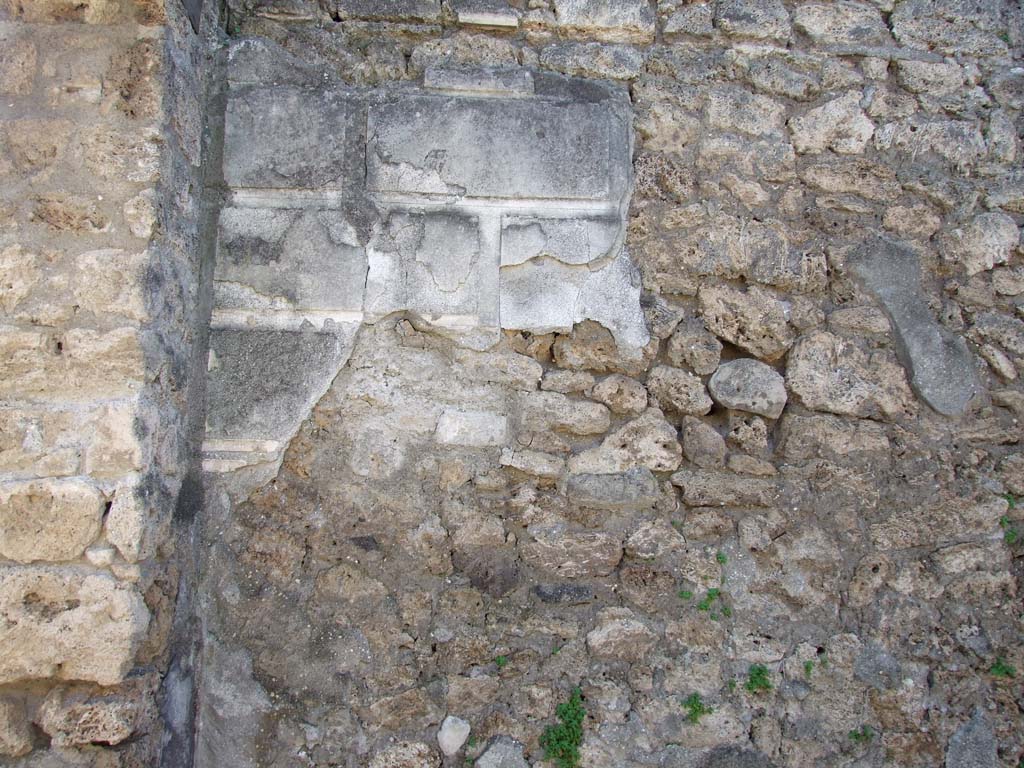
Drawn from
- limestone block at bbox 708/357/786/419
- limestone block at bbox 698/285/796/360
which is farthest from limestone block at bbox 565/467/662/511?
limestone block at bbox 698/285/796/360

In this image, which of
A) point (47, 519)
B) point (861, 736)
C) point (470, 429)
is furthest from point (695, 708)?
point (47, 519)

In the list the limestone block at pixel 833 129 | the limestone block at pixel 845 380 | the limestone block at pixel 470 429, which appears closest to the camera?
the limestone block at pixel 470 429

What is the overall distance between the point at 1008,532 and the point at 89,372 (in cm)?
278

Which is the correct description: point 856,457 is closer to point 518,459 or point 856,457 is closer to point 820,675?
point 820,675

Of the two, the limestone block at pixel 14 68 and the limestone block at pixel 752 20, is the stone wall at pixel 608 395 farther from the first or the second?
the limestone block at pixel 14 68

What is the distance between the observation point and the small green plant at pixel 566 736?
2443 millimetres

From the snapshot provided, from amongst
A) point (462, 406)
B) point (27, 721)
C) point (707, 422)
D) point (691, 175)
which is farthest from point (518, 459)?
point (27, 721)

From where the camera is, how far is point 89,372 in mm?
2162

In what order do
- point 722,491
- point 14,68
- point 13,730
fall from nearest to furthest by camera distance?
point 13,730 → point 14,68 → point 722,491

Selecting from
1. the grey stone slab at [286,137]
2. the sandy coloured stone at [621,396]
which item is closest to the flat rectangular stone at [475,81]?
the grey stone slab at [286,137]

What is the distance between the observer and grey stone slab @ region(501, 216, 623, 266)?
105 inches

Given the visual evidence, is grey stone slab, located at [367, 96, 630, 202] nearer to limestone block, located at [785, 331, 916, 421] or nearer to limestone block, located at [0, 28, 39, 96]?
limestone block, located at [785, 331, 916, 421]

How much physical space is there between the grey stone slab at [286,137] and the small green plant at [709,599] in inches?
68.1

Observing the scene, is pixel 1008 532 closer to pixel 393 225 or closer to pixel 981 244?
pixel 981 244
